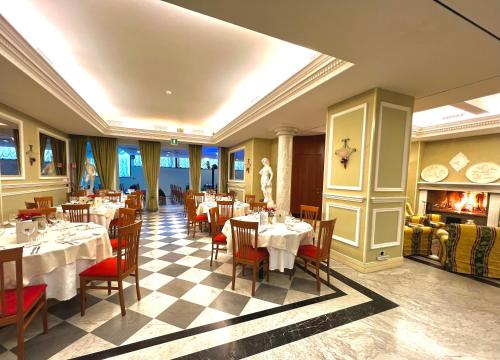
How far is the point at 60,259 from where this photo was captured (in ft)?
6.13

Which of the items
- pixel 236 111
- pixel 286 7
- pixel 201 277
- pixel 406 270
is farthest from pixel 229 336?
pixel 236 111

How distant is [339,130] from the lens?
3.66m

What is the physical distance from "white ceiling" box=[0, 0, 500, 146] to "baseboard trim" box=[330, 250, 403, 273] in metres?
2.63

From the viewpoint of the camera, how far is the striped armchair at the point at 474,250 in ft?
10.1

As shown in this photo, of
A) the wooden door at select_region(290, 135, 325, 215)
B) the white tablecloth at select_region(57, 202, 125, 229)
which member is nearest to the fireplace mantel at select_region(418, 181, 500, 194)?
the wooden door at select_region(290, 135, 325, 215)

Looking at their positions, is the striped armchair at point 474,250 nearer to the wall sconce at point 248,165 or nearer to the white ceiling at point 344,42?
the white ceiling at point 344,42

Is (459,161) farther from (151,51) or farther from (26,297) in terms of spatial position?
(26,297)

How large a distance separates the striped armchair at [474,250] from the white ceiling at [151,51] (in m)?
3.49

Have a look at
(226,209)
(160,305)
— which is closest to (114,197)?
(226,209)

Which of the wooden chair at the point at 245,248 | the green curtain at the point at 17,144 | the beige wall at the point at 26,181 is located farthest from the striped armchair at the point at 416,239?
the green curtain at the point at 17,144

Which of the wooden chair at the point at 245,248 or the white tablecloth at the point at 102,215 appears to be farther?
the white tablecloth at the point at 102,215

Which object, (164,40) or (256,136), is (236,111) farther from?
(164,40)

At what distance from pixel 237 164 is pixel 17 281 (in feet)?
24.4

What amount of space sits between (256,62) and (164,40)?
1387 millimetres
